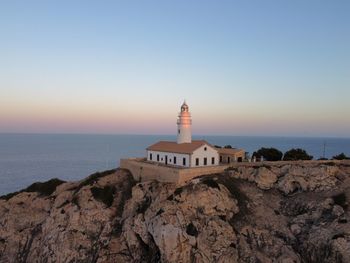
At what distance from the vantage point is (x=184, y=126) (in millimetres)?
45438

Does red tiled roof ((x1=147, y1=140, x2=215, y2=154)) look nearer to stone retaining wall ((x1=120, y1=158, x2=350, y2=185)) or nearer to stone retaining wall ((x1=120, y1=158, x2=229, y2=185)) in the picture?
stone retaining wall ((x1=120, y1=158, x2=350, y2=185))

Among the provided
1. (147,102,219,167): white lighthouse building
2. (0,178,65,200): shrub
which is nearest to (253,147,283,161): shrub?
(147,102,219,167): white lighthouse building

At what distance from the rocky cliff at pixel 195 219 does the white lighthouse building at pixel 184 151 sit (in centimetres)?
369

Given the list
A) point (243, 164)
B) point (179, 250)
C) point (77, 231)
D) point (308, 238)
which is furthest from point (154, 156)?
point (308, 238)

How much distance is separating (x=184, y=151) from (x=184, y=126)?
20.0 ft

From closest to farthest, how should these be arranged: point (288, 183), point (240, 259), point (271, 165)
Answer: point (240, 259) < point (288, 183) < point (271, 165)

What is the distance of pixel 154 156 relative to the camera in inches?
1780

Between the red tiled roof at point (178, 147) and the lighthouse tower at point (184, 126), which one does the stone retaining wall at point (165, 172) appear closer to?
the red tiled roof at point (178, 147)

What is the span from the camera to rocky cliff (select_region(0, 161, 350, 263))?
28781mm

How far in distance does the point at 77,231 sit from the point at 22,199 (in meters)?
10.9

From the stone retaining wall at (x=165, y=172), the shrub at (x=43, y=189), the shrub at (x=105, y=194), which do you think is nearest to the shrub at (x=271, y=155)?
the stone retaining wall at (x=165, y=172)

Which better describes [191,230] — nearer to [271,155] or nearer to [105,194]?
[105,194]

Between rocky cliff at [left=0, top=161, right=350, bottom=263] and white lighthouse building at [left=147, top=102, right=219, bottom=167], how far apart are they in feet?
12.1

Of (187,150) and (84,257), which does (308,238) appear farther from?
(84,257)
